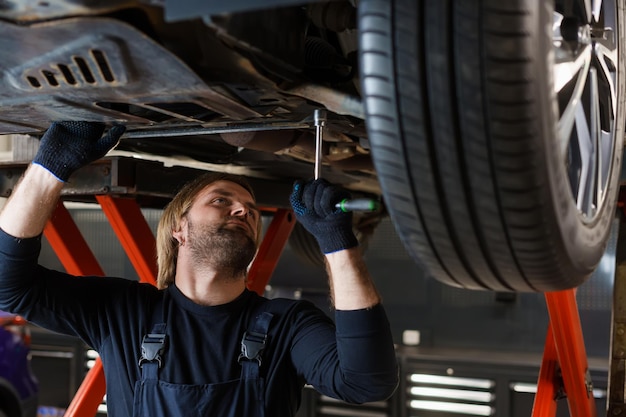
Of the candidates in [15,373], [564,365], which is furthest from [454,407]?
[15,373]

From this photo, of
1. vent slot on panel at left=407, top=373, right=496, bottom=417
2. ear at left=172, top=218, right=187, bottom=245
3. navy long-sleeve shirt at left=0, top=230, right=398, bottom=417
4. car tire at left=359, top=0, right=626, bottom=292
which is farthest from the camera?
vent slot on panel at left=407, top=373, right=496, bottom=417

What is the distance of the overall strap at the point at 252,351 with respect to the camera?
1.64 meters

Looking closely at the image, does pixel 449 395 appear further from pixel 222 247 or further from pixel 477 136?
pixel 477 136

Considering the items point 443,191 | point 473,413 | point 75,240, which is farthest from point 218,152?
point 473,413

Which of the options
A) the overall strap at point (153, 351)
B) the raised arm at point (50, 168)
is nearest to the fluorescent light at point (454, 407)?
the overall strap at point (153, 351)

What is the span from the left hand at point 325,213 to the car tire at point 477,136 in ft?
0.94

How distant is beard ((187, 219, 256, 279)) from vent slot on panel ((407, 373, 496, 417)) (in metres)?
2.48

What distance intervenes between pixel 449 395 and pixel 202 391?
A: 263 centimetres

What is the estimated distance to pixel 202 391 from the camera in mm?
1601

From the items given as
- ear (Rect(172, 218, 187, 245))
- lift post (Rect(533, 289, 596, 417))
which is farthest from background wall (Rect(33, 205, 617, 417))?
ear (Rect(172, 218, 187, 245))

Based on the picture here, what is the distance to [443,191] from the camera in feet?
3.14

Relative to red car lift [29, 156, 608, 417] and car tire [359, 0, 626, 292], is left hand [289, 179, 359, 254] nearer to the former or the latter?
car tire [359, 0, 626, 292]

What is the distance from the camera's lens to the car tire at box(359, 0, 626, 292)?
847mm

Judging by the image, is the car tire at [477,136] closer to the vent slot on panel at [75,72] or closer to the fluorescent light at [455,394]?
the vent slot on panel at [75,72]
